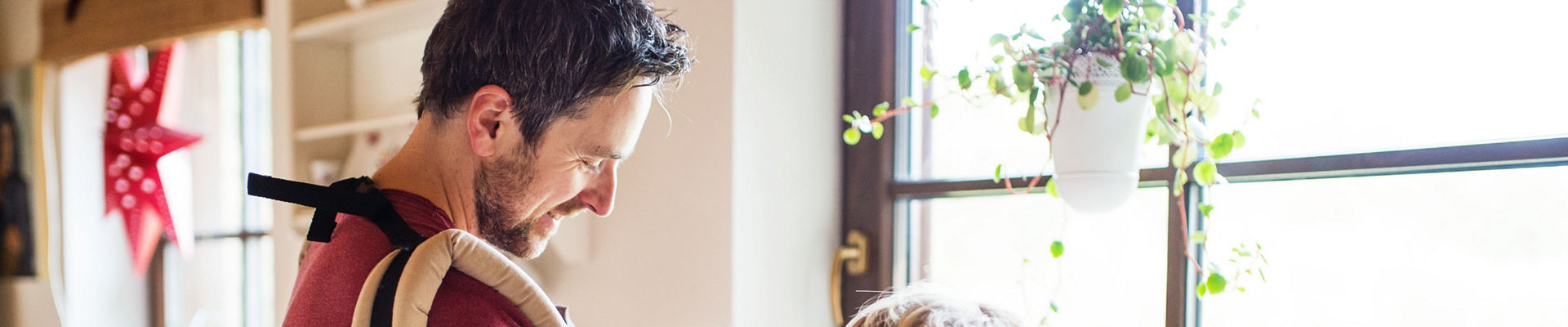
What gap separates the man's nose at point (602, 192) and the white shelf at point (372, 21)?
3.22 ft

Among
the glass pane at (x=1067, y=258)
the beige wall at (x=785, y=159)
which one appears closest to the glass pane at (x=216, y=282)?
the beige wall at (x=785, y=159)

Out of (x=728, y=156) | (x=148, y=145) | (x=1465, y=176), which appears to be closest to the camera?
(x=1465, y=176)

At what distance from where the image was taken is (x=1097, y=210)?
118 centimetres

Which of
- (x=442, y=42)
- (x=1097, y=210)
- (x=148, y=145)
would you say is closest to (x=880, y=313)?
(x=1097, y=210)

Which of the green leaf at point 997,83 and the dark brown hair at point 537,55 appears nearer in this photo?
the dark brown hair at point 537,55

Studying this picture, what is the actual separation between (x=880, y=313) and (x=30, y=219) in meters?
3.21

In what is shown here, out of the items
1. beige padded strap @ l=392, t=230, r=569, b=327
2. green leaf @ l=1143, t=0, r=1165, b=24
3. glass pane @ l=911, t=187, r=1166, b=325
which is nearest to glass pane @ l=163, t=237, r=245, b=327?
glass pane @ l=911, t=187, r=1166, b=325

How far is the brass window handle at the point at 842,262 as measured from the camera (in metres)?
1.65

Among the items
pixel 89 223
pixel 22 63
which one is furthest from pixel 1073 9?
pixel 22 63

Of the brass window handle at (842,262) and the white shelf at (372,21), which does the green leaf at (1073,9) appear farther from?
the white shelf at (372,21)

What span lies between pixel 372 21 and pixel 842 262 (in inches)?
43.6

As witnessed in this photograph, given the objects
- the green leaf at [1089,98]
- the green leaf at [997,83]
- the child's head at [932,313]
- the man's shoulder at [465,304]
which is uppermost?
the green leaf at [997,83]

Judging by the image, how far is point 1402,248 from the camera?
3.80ft

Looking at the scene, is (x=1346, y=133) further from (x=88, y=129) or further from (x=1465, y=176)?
(x=88, y=129)
